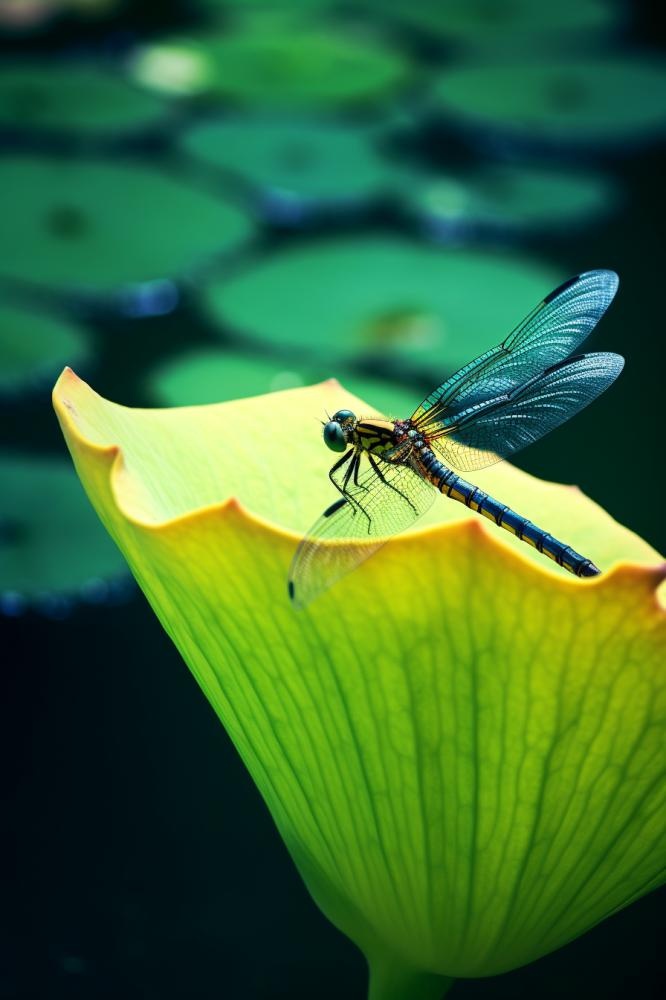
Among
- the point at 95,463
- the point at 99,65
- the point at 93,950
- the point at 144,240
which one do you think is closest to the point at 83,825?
the point at 93,950

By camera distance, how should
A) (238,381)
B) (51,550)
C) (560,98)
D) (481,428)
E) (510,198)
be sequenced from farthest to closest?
(560,98), (510,198), (238,381), (51,550), (481,428)

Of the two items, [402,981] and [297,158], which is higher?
[297,158]

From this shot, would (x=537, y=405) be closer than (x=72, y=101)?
Yes

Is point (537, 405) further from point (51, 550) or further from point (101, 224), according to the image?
point (101, 224)

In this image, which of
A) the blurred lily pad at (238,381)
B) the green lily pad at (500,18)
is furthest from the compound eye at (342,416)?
the green lily pad at (500,18)

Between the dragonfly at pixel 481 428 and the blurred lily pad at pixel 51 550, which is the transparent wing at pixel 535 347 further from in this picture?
the blurred lily pad at pixel 51 550

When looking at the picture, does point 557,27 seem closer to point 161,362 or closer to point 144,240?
point 144,240

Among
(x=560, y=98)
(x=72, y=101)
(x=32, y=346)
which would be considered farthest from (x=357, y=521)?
(x=560, y=98)
